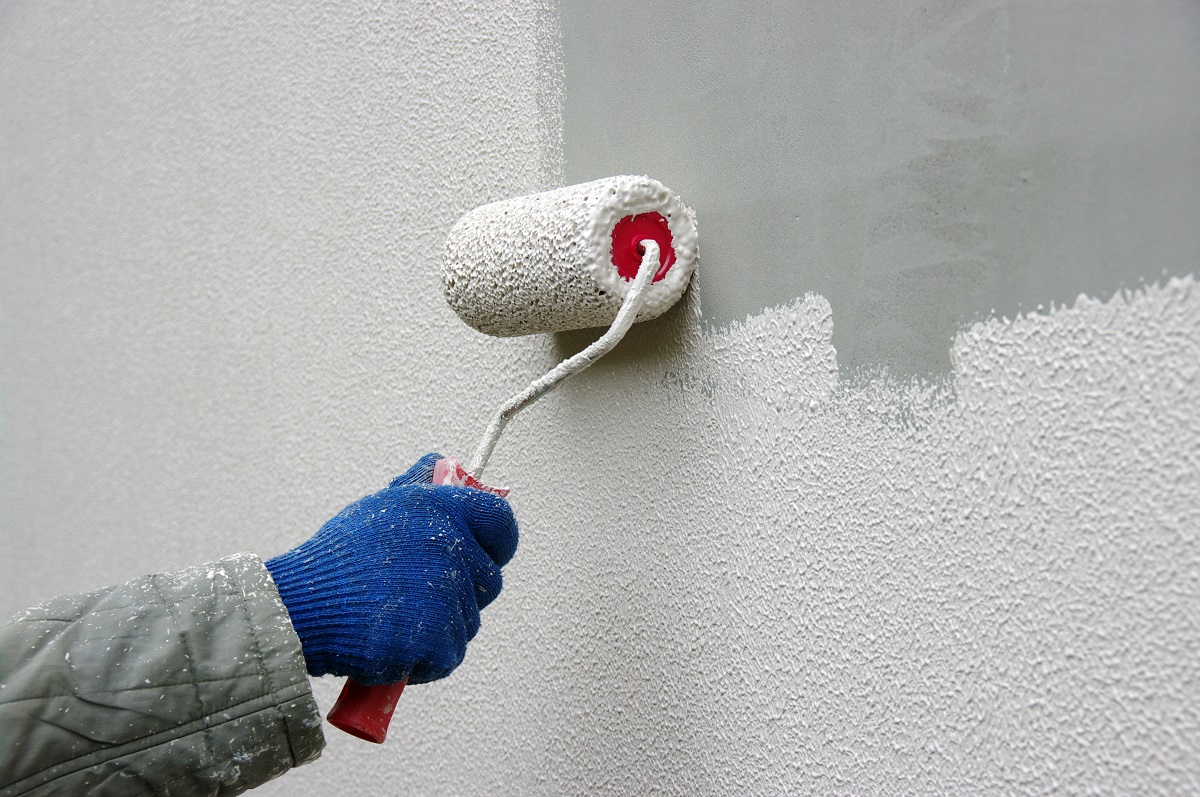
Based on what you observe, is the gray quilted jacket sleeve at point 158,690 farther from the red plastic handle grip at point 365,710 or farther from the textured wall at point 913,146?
the textured wall at point 913,146

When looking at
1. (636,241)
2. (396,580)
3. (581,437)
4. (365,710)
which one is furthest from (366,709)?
(636,241)

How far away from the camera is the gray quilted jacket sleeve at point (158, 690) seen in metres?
0.62

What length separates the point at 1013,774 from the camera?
56 centimetres

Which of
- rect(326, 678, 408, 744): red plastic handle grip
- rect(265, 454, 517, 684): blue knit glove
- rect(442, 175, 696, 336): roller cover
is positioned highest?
rect(442, 175, 696, 336): roller cover

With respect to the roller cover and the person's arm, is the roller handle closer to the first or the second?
the person's arm

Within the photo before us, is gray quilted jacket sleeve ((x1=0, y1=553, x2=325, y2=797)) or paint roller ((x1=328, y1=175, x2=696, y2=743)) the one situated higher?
paint roller ((x1=328, y1=175, x2=696, y2=743))

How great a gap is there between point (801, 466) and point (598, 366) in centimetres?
23

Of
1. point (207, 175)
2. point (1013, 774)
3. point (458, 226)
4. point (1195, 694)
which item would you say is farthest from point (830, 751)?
point (207, 175)

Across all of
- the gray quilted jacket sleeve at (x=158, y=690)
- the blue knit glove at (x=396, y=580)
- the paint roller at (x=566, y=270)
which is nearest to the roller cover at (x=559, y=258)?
the paint roller at (x=566, y=270)

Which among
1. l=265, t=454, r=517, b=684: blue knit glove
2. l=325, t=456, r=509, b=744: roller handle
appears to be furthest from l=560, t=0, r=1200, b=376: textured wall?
l=325, t=456, r=509, b=744: roller handle

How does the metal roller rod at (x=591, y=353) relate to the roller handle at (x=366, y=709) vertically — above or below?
above

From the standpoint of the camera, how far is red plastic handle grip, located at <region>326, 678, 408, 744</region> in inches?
27.6

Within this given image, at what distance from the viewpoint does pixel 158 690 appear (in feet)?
2.10

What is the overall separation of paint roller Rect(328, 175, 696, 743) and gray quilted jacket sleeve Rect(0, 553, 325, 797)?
60mm
